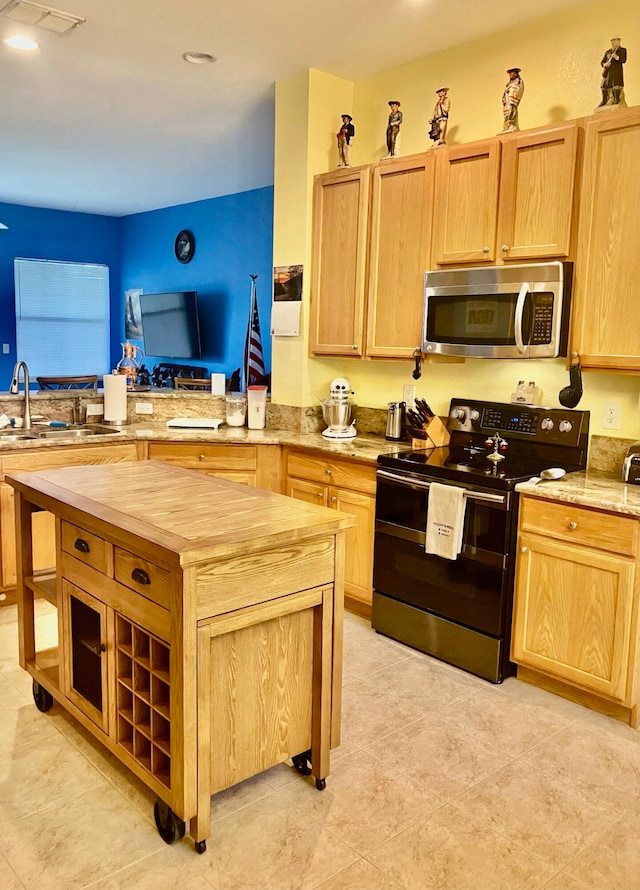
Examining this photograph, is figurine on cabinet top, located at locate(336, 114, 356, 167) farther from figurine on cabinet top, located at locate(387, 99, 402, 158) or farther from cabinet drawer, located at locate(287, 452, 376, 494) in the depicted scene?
cabinet drawer, located at locate(287, 452, 376, 494)

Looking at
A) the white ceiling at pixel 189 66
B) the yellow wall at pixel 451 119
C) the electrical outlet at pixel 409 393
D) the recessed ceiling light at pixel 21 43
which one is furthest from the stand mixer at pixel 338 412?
the recessed ceiling light at pixel 21 43

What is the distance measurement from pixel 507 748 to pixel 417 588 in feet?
2.85

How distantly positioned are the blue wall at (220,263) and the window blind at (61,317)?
856 mm

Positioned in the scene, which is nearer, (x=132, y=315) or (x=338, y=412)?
(x=338, y=412)

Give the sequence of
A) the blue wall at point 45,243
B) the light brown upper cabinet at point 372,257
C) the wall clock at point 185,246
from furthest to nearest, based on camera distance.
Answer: the blue wall at point 45,243
the wall clock at point 185,246
the light brown upper cabinet at point 372,257

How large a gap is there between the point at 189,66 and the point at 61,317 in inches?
224

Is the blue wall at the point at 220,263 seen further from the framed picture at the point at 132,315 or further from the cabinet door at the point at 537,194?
the cabinet door at the point at 537,194

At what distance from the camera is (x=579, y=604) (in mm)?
2678

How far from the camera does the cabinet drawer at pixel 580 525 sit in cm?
252

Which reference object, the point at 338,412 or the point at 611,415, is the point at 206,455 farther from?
the point at 611,415

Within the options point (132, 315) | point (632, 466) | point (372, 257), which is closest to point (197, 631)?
point (632, 466)

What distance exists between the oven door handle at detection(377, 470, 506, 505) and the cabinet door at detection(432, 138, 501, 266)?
106cm

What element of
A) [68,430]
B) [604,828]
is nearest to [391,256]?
[68,430]

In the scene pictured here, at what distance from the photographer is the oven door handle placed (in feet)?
9.31
